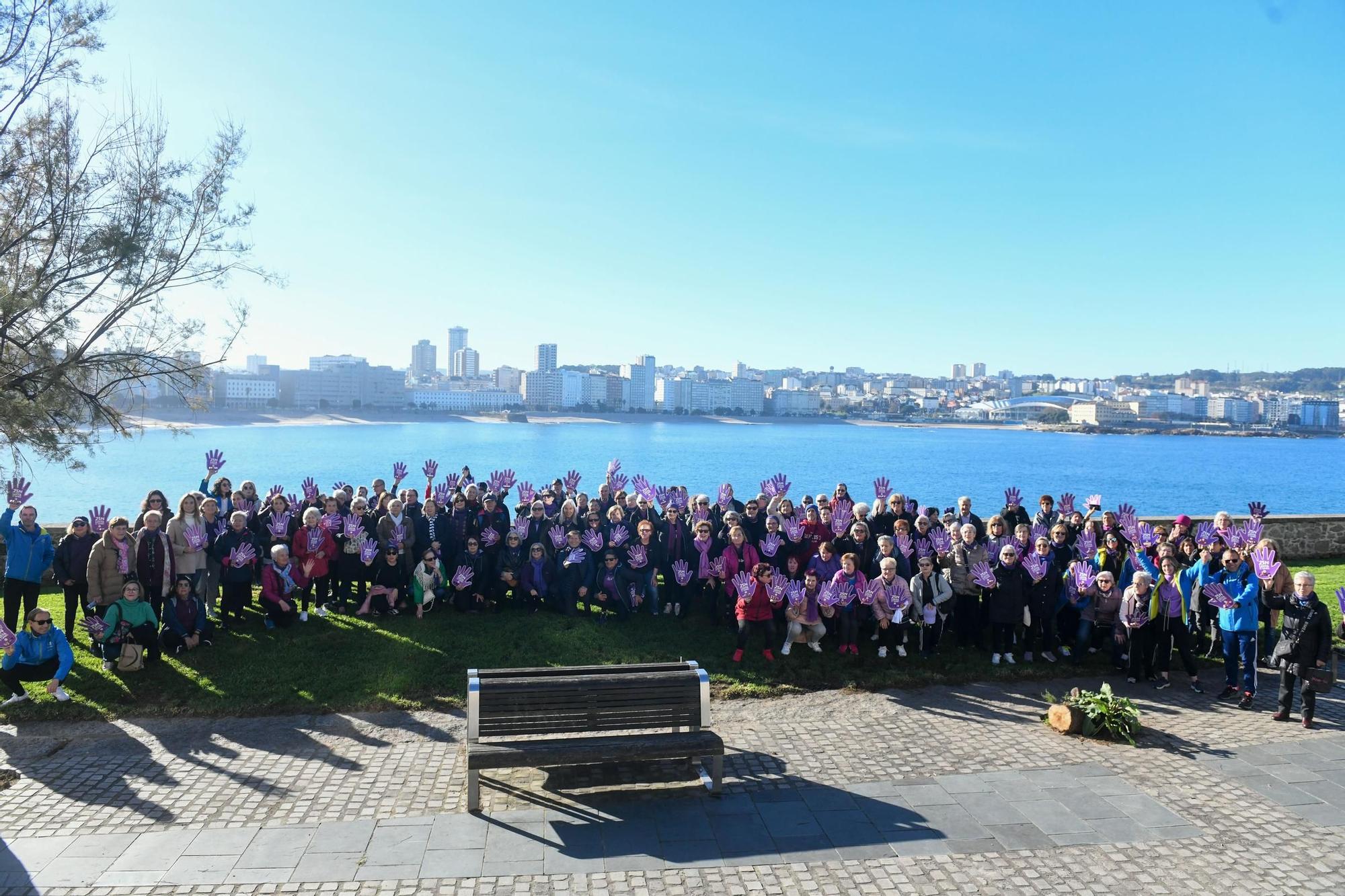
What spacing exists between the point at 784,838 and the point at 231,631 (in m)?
6.76

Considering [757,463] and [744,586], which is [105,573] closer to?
[744,586]

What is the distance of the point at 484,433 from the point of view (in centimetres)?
12531

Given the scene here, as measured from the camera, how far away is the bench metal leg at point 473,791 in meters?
5.42

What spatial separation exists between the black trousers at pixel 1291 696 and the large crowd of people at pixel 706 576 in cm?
2

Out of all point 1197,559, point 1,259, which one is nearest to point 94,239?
point 1,259

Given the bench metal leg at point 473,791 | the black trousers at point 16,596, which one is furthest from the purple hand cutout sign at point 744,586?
the black trousers at point 16,596

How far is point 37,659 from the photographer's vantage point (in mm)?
7395

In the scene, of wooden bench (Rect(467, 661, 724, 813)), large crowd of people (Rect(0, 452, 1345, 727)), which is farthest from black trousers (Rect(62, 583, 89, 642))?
wooden bench (Rect(467, 661, 724, 813))

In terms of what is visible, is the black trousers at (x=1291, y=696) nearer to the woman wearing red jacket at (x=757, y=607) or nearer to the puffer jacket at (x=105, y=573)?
the woman wearing red jacket at (x=757, y=607)

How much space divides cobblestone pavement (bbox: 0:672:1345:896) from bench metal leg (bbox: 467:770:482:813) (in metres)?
0.13

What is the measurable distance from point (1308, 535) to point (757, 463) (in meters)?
64.0

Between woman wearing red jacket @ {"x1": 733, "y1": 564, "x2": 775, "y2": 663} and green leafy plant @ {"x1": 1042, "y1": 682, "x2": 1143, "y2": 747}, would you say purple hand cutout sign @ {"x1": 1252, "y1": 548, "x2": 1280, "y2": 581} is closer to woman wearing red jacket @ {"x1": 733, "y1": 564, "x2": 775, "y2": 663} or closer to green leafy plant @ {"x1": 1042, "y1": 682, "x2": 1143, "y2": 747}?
green leafy plant @ {"x1": 1042, "y1": 682, "x2": 1143, "y2": 747}

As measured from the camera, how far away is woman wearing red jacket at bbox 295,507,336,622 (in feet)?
31.6

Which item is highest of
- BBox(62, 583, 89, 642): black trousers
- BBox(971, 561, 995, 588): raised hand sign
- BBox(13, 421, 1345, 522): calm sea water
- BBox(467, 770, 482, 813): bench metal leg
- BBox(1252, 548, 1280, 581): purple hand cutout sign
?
BBox(1252, 548, 1280, 581): purple hand cutout sign
